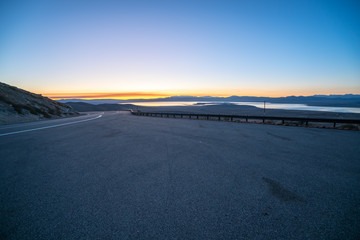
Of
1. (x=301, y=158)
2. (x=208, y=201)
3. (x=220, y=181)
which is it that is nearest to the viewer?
(x=208, y=201)

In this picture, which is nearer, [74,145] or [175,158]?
[175,158]

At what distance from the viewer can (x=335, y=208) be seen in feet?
9.29

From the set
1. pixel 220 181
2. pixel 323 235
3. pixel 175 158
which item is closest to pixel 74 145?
pixel 175 158

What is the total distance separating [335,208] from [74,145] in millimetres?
8583

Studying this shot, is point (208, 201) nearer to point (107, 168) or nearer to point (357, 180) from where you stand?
point (107, 168)

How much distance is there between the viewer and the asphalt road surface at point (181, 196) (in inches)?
94.0

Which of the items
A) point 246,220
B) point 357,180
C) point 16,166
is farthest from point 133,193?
point 357,180

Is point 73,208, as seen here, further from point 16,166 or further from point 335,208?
point 335,208

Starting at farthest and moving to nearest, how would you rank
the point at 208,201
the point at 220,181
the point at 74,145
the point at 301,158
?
the point at 74,145
the point at 301,158
the point at 220,181
the point at 208,201

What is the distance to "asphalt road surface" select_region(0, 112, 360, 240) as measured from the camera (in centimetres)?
239

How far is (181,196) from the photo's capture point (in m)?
3.22

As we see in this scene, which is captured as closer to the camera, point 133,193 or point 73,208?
point 73,208

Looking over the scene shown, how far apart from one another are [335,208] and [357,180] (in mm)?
1781

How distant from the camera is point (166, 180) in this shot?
3914 millimetres
